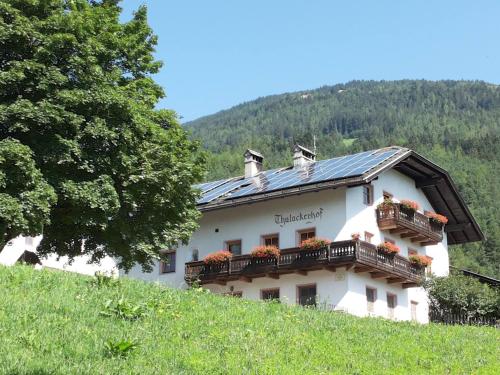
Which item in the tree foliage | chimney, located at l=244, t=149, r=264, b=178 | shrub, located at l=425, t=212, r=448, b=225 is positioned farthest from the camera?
chimney, located at l=244, t=149, r=264, b=178

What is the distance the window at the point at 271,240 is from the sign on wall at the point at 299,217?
742 millimetres

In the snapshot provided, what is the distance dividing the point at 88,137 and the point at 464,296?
22765 millimetres

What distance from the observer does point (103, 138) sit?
82.5 feet

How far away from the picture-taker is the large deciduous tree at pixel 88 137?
24.2 metres

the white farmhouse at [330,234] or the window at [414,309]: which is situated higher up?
the white farmhouse at [330,234]

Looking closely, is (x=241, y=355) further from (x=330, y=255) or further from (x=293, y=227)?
(x=293, y=227)

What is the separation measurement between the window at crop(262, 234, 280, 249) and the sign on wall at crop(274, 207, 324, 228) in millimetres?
742

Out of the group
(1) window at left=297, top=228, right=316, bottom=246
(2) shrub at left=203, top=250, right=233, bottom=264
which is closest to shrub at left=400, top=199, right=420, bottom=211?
(1) window at left=297, top=228, right=316, bottom=246

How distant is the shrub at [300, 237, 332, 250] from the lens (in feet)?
120

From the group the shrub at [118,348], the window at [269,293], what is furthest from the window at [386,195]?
the shrub at [118,348]

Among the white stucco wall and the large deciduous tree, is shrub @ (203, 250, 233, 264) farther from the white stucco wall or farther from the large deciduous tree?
the large deciduous tree

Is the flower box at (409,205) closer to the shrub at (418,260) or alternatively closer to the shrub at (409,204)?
the shrub at (409,204)

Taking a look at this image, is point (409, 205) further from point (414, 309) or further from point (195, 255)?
point (195, 255)

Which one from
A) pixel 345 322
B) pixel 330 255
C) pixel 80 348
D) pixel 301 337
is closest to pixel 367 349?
pixel 301 337
